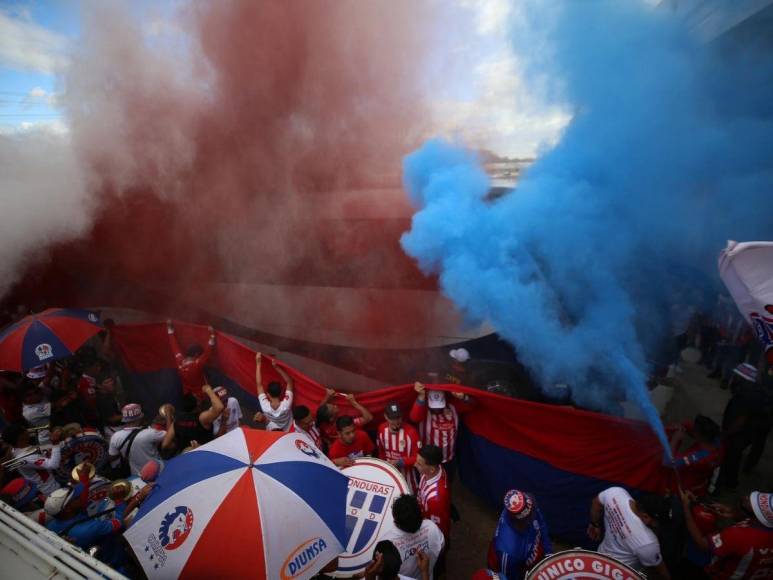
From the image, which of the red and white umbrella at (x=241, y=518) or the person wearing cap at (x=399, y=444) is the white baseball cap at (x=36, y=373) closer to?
the red and white umbrella at (x=241, y=518)

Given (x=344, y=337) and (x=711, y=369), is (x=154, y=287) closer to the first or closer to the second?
(x=344, y=337)

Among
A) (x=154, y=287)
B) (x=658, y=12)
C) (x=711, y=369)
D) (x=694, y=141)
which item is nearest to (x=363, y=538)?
(x=694, y=141)

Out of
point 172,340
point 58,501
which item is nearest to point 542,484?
point 58,501

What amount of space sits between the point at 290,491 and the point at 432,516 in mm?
1358

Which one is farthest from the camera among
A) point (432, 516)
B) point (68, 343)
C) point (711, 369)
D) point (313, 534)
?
point (711, 369)

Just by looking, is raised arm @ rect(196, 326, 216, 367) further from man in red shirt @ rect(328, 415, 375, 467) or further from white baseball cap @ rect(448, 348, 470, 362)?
white baseball cap @ rect(448, 348, 470, 362)

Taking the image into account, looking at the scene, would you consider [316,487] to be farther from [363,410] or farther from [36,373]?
[36,373]

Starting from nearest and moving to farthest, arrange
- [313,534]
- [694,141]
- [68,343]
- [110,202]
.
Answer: [313,534]
[694,141]
[68,343]
[110,202]

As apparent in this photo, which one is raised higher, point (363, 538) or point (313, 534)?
point (313, 534)

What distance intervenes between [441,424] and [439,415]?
89mm

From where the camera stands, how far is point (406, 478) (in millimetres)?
3520

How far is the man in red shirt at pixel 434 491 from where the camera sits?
111 inches

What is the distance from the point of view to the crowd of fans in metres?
2.48

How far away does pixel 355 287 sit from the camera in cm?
564
